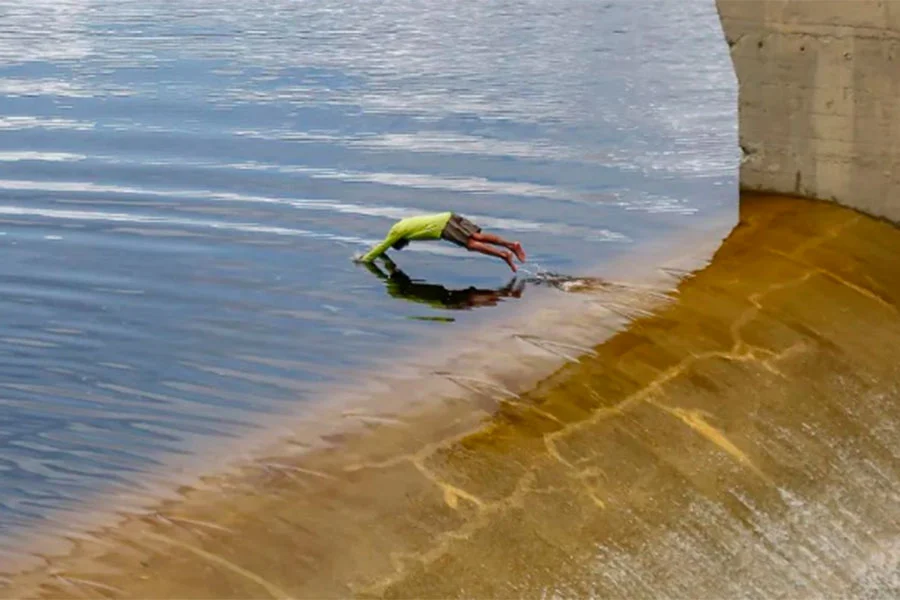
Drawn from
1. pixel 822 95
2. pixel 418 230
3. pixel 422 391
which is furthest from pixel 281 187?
pixel 422 391

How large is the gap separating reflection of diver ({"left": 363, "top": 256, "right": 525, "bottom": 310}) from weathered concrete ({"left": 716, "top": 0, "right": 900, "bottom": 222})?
236cm

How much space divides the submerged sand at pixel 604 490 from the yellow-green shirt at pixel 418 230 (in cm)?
140

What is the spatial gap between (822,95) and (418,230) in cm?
294

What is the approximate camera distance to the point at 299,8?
75.4ft

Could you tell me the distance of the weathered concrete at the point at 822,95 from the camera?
1057cm

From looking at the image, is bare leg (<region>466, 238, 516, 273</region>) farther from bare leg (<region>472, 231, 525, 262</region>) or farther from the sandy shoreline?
the sandy shoreline

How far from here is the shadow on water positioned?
9.86m

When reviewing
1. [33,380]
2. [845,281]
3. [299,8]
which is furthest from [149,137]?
[299,8]

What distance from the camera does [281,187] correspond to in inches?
506

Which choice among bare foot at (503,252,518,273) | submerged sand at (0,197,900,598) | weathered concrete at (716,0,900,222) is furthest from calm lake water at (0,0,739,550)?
submerged sand at (0,197,900,598)

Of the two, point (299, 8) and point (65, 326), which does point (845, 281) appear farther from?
point (299, 8)

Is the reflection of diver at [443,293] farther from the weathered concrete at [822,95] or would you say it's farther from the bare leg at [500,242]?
the weathered concrete at [822,95]

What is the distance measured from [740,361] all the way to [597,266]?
2.17 meters

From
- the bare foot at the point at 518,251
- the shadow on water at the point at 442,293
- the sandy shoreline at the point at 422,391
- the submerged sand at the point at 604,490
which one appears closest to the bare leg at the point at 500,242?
the bare foot at the point at 518,251
